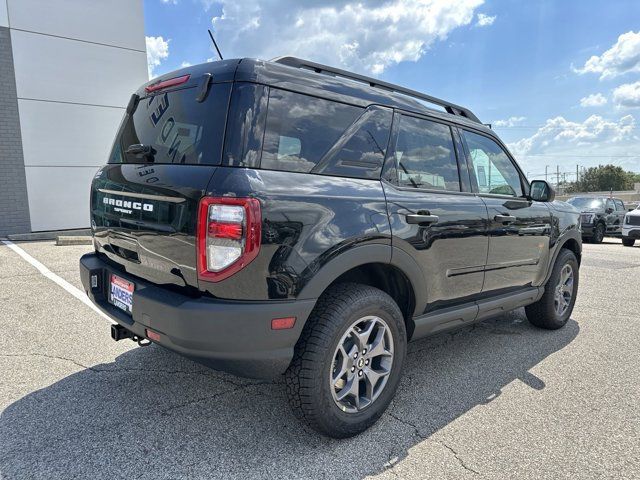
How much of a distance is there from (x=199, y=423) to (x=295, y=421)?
56 cm

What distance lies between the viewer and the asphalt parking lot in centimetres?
222

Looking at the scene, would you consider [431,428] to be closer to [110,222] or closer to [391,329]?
[391,329]

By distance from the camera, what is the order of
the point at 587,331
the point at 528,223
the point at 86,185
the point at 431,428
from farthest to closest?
the point at 86,185, the point at 587,331, the point at 528,223, the point at 431,428

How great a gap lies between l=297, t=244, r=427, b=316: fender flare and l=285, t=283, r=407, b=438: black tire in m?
0.14

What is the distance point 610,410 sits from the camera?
286 cm

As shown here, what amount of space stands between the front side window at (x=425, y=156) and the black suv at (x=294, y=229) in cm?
1

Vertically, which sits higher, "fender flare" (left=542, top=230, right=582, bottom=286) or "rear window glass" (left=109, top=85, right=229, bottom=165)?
"rear window glass" (left=109, top=85, right=229, bottom=165)

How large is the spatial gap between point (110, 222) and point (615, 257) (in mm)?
11458

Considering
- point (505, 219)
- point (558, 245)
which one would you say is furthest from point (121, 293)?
point (558, 245)

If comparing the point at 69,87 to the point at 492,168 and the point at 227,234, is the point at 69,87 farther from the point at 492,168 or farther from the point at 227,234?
the point at 227,234

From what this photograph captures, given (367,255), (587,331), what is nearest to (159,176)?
(367,255)

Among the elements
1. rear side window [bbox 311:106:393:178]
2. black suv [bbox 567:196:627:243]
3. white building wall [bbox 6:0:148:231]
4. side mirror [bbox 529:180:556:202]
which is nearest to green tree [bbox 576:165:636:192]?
black suv [bbox 567:196:627:243]

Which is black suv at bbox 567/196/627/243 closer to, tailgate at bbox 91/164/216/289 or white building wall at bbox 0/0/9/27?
tailgate at bbox 91/164/216/289

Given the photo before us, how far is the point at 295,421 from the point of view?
2627mm
